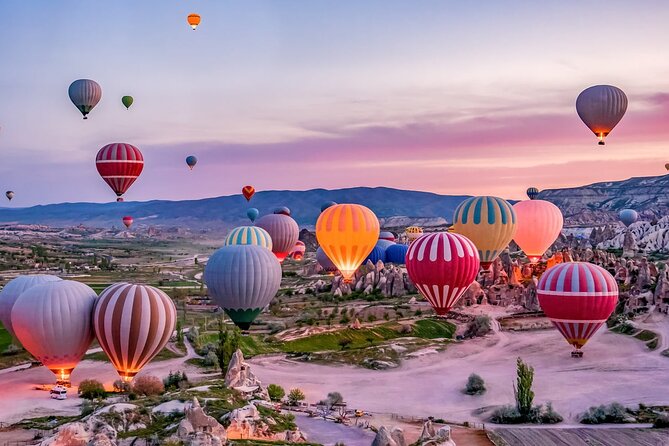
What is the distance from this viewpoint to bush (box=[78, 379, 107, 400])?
40.0m

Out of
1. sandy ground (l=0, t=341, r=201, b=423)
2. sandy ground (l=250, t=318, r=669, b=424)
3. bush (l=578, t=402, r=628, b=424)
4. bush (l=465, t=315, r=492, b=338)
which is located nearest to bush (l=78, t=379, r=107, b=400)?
sandy ground (l=0, t=341, r=201, b=423)

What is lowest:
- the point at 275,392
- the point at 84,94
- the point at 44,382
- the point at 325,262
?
the point at 275,392

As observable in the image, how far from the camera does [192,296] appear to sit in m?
86.0

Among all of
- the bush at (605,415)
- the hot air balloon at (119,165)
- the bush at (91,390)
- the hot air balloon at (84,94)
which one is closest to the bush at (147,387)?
the bush at (91,390)

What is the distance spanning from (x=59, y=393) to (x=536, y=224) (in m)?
42.8

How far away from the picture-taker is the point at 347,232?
61.3m

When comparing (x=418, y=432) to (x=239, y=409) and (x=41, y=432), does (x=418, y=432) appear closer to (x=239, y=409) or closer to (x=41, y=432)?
(x=239, y=409)

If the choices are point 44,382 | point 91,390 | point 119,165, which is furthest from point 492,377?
point 119,165

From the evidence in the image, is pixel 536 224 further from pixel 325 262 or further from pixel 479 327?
pixel 325 262

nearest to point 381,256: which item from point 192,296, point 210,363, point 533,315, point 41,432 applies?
point 192,296

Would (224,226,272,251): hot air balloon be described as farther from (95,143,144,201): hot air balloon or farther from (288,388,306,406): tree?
(288,388,306,406): tree

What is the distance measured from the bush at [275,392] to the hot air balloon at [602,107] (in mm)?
31744

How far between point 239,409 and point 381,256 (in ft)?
228

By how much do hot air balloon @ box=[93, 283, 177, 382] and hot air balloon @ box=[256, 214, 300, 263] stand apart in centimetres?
5285
